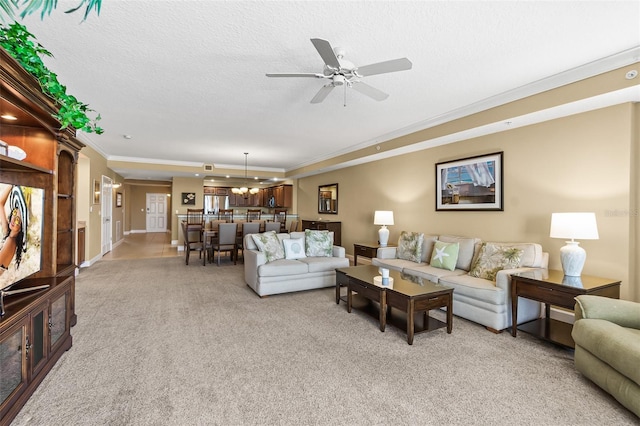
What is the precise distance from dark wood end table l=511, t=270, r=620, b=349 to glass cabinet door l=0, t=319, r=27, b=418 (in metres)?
3.90

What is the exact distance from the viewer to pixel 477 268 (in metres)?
3.60

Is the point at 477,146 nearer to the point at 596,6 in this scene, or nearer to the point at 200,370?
the point at 596,6

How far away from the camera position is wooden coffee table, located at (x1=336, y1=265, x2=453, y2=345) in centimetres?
279

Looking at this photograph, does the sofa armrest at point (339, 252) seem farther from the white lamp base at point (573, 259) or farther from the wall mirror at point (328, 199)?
the wall mirror at point (328, 199)

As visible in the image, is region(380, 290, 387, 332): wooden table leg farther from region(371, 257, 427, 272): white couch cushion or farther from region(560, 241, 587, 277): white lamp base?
region(560, 241, 587, 277): white lamp base

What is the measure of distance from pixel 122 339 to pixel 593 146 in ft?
16.9

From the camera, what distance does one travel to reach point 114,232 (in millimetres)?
9180

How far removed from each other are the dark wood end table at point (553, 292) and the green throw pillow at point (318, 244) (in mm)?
2669

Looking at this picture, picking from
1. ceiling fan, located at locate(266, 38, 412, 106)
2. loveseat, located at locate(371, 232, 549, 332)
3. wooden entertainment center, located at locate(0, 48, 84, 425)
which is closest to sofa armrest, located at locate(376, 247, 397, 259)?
loveseat, located at locate(371, 232, 549, 332)

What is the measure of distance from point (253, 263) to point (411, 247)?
7.86 feet

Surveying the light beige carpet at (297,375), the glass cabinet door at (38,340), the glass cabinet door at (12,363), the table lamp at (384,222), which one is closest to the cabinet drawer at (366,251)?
the table lamp at (384,222)

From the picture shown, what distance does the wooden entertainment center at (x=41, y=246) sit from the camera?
1.71 meters

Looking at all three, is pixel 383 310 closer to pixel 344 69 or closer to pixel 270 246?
pixel 270 246

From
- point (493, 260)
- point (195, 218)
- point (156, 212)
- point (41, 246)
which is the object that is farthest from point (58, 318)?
point (156, 212)
